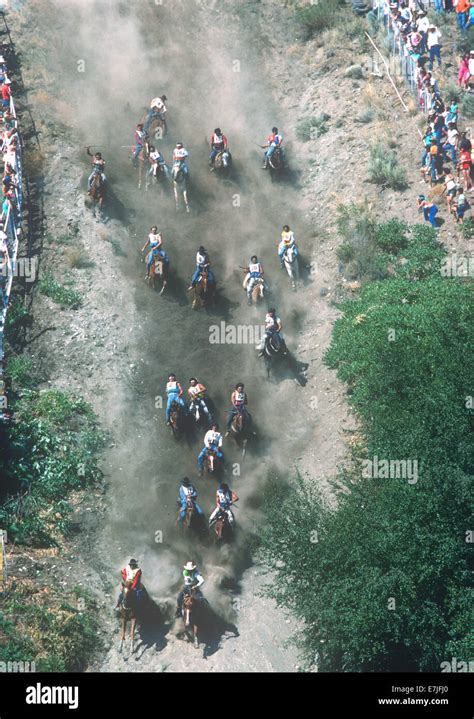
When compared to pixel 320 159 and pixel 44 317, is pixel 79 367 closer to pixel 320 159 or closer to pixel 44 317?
pixel 44 317

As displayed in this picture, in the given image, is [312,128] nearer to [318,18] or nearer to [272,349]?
[318,18]

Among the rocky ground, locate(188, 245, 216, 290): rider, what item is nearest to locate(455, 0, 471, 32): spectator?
the rocky ground

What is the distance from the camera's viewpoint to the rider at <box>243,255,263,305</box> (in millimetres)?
41312

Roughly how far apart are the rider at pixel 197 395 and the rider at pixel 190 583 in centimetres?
647

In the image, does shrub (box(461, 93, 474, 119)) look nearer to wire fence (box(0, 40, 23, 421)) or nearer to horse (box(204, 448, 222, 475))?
wire fence (box(0, 40, 23, 421))

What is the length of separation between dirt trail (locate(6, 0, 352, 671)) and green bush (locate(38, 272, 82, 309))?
47cm

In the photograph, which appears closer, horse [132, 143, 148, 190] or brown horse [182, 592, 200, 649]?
brown horse [182, 592, 200, 649]

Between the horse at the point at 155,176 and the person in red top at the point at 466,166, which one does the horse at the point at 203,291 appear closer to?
the horse at the point at 155,176

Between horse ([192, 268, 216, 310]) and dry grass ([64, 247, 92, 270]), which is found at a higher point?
dry grass ([64, 247, 92, 270])

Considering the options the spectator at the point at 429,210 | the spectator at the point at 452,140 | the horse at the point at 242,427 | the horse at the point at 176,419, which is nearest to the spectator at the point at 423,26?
the spectator at the point at 452,140

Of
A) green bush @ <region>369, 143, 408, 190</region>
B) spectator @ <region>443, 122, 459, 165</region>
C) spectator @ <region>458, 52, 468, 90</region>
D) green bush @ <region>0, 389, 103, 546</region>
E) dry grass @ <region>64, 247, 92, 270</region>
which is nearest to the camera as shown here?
green bush @ <region>0, 389, 103, 546</region>

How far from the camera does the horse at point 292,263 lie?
4238 centimetres
